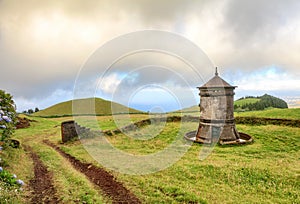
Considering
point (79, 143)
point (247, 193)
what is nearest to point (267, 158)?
point (247, 193)

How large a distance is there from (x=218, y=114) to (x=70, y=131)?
13.7 meters

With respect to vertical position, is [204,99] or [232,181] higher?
[204,99]

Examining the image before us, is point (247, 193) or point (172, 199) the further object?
point (247, 193)

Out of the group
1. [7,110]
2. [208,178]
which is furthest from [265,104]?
[7,110]

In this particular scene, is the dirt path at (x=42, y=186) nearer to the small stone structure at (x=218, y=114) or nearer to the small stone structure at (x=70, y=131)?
the small stone structure at (x=70, y=131)

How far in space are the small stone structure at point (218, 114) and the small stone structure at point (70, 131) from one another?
11.4 m

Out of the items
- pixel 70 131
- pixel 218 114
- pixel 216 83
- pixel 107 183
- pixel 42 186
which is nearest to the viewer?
pixel 42 186

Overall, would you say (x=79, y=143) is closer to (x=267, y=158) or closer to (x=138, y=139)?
(x=138, y=139)

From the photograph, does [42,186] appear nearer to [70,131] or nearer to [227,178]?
[227,178]

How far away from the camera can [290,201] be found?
7.78m

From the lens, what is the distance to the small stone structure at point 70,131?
820 inches

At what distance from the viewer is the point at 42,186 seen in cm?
928

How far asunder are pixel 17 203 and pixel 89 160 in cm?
702

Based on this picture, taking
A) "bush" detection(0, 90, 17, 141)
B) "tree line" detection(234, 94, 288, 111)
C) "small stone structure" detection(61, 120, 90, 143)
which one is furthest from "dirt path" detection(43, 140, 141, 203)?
"tree line" detection(234, 94, 288, 111)
